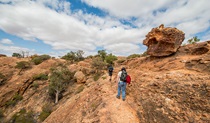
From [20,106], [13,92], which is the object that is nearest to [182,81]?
[20,106]

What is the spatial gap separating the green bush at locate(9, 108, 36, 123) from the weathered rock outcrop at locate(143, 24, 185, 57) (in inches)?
917

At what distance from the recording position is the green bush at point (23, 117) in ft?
66.8

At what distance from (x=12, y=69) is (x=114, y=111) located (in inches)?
1566

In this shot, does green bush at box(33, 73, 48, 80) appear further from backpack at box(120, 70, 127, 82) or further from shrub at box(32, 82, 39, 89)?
backpack at box(120, 70, 127, 82)

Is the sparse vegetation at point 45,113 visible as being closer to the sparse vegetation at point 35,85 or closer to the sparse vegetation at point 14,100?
the sparse vegetation at point 35,85

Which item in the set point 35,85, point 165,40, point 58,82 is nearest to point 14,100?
point 35,85

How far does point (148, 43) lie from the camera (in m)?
13.7

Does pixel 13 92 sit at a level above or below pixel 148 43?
below

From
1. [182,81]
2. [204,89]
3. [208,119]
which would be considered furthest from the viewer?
[182,81]

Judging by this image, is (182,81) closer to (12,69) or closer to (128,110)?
(128,110)

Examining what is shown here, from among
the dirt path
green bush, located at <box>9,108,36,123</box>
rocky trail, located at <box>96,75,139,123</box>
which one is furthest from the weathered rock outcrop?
green bush, located at <box>9,108,36,123</box>

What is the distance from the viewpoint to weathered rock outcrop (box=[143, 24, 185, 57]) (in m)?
11.5

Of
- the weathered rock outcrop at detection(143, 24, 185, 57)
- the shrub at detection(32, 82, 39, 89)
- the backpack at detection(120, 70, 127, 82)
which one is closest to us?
the backpack at detection(120, 70, 127, 82)

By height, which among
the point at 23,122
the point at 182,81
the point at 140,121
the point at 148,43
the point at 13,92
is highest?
the point at 148,43
